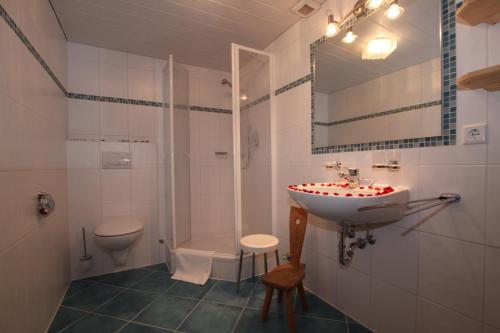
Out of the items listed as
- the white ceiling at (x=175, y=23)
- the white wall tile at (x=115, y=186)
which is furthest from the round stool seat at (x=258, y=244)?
the white ceiling at (x=175, y=23)

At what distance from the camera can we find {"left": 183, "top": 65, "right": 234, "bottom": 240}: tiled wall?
2789 millimetres

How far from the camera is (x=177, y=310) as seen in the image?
65.2 inches

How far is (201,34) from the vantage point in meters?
2.16

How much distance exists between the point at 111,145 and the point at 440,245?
2700 mm

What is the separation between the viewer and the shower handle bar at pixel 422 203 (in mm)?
1034

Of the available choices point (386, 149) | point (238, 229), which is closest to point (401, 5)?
point (386, 149)

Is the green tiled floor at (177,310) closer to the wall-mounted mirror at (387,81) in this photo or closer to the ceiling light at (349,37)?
the wall-mounted mirror at (387,81)

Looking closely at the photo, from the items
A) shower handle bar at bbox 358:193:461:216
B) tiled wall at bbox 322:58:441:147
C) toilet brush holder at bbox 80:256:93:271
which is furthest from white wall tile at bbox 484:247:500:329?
toilet brush holder at bbox 80:256:93:271

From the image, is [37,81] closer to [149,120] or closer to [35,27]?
[35,27]

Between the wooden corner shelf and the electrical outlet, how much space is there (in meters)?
0.16

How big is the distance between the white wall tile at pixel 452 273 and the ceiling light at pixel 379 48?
1067mm

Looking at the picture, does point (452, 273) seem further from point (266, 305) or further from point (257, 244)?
point (257, 244)

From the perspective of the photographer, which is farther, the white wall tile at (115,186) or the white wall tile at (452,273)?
the white wall tile at (115,186)

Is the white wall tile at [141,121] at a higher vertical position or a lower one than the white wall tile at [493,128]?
higher
